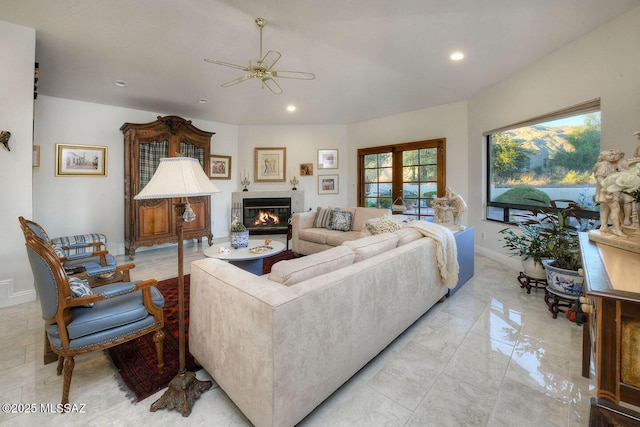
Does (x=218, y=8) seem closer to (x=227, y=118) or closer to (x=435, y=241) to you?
(x=435, y=241)

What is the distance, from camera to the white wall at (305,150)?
6.31m

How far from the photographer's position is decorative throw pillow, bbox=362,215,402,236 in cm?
325

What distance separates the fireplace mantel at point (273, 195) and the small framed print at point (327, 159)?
33.6 inches

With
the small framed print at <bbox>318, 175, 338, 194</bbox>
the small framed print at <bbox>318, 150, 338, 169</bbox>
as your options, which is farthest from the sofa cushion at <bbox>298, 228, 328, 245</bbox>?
the small framed print at <bbox>318, 150, 338, 169</bbox>

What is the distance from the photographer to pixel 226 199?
244 inches

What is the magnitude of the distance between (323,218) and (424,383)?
317 cm

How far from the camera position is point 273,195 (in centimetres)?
629

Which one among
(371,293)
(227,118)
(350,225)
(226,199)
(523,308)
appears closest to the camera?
(371,293)

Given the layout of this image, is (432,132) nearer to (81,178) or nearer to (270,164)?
(270,164)

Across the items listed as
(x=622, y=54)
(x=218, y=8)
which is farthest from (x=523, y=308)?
(x=218, y=8)

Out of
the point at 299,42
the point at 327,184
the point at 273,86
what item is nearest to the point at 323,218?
the point at 327,184

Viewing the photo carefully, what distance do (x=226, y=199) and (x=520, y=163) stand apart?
565 centimetres

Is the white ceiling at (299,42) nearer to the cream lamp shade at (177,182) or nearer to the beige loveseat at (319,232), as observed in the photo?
the cream lamp shade at (177,182)

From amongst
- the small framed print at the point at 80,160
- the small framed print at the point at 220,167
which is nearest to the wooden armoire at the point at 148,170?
the small framed print at the point at 80,160
